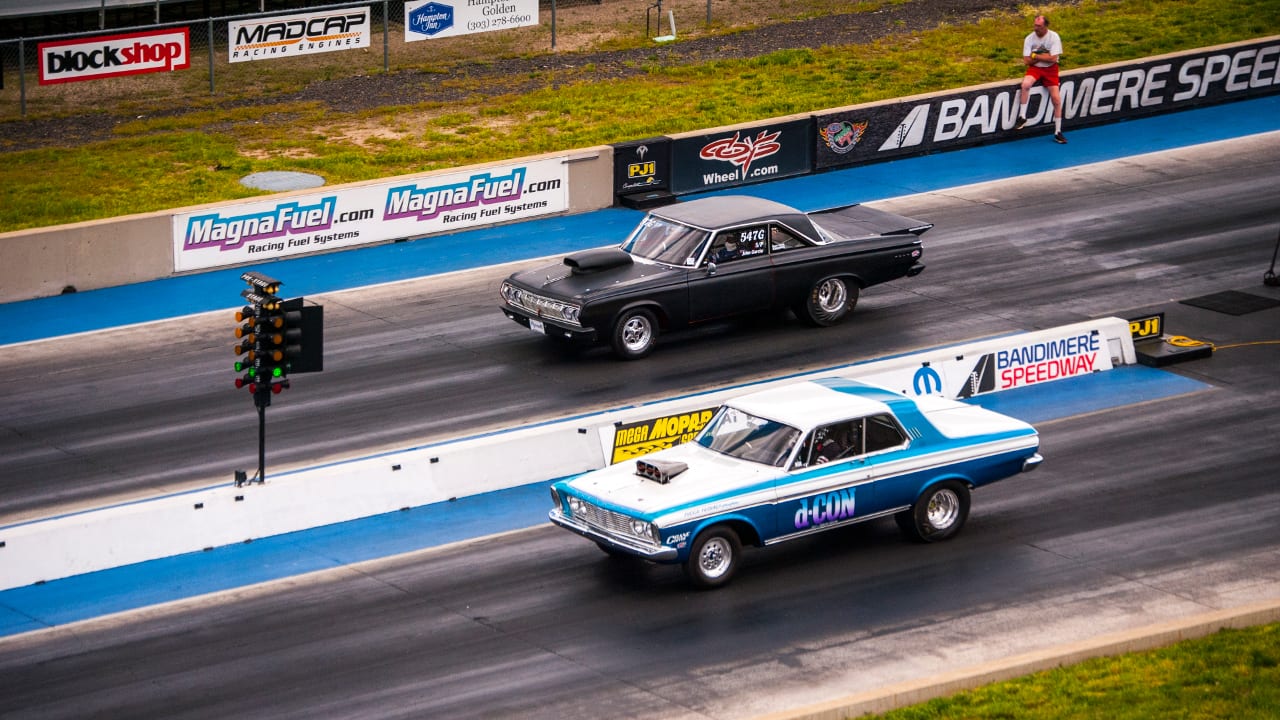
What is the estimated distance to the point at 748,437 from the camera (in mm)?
15508

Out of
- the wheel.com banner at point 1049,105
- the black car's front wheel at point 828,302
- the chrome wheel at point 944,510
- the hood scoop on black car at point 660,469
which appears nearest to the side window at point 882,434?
the chrome wheel at point 944,510

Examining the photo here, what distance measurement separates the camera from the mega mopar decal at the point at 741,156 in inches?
1134

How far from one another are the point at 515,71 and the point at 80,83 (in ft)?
28.2

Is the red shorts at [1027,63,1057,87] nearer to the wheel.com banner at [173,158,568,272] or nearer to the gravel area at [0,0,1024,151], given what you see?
the gravel area at [0,0,1024,151]

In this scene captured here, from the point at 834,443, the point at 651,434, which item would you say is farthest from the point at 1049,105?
the point at 834,443

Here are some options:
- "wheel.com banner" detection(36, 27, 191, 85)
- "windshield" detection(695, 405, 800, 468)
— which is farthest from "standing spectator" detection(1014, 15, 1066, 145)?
"windshield" detection(695, 405, 800, 468)

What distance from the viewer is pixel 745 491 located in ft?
48.5

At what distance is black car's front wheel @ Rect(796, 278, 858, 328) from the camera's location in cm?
2219

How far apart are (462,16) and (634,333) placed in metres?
15.0

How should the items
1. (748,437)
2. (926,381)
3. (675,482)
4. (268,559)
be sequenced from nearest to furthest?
1. (675,482)
2. (748,437)
3. (268,559)
4. (926,381)

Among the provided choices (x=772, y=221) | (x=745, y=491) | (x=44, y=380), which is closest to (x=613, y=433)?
(x=745, y=491)

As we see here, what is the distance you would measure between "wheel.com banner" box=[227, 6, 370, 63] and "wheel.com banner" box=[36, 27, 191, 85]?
43.4 inches

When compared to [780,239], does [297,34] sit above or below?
above

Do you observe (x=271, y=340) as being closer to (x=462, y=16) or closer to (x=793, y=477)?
(x=793, y=477)
